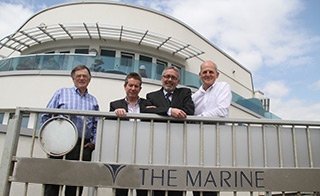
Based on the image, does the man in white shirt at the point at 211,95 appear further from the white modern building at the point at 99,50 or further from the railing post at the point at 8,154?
the white modern building at the point at 99,50

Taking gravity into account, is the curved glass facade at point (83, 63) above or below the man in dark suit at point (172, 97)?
above

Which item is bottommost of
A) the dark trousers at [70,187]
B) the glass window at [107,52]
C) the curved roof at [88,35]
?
the dark trousers at [70,187]

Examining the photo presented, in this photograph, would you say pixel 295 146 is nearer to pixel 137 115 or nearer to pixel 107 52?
pixel 137 115

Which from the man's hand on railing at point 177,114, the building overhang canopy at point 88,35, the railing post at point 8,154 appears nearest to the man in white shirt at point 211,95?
the man's hand on railing at point 177,114


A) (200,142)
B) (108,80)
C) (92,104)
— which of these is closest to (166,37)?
(108,80)

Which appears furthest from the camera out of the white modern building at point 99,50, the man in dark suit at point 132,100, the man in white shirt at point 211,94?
the white modern building at point 99,50

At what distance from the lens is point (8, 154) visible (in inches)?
Answer: 81.5

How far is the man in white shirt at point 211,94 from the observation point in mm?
2670

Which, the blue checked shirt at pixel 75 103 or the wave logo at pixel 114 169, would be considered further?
the blue checked shirt at pixel 75 103

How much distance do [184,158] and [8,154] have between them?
4.71 ft

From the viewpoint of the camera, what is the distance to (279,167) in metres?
2.12

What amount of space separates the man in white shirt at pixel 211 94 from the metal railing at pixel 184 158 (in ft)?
1.49

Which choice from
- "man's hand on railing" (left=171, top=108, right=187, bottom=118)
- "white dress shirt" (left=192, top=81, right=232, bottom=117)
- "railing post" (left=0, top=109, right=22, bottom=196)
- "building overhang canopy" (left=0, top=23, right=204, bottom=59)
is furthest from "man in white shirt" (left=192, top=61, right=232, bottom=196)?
"building overhang canopy" (left=0, top=23, right=204, bottom=59)

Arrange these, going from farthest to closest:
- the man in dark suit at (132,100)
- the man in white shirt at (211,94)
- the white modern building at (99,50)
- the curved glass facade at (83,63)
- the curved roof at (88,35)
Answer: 1. the curved roof at (88,35)
2. the white modern building at (99,50)
3. the curved glass facade at (83,63)
4. the man in dark suit at (132,100)
5. the man in white shirt at (211,94)
